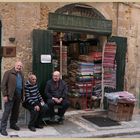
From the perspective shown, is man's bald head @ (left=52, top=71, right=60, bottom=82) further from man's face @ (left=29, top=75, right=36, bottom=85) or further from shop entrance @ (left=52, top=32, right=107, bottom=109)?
shop entrance @ (left=52, top=32, right=107, bottom=109)

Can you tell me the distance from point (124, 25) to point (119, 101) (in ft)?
9.41

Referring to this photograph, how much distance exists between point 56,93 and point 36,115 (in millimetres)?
919

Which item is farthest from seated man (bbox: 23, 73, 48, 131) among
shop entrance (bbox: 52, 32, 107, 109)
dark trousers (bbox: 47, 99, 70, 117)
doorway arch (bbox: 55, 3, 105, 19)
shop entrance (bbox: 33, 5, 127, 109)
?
doorway arch (bbox: 55, 3, 105, 19)

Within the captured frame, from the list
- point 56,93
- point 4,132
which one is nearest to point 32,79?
point 56,93

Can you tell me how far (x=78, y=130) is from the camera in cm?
1088

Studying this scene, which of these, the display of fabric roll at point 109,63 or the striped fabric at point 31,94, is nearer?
the striped fabric at point 31,94

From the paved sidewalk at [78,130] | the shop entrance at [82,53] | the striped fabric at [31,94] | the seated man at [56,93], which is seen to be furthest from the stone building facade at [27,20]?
the paved sidewalk at [78,130]

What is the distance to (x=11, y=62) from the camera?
1120 cm

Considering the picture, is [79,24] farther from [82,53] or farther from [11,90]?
[11,90]

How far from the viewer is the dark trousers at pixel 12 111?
10.1 metres

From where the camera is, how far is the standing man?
10009mm

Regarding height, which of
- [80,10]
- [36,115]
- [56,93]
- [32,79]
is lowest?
[36,115]

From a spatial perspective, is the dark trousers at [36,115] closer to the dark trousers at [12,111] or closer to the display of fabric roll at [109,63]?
the dark trousers at [12,111]

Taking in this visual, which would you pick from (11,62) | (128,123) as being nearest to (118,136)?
(128,123)
